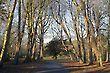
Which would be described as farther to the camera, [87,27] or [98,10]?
[98,10]

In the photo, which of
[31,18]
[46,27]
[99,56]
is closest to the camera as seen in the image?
[99,56]

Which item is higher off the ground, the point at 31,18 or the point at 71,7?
the point at 71,7

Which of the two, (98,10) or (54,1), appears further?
(54,1)

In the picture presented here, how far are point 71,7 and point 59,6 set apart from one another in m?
2.33

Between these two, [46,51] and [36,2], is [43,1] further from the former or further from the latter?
[46,51]

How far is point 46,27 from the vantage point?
3391 centimetres

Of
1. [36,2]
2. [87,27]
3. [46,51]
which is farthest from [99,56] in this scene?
[46,51]

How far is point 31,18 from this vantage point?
2312cm

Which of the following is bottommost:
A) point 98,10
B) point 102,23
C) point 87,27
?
point 87,27

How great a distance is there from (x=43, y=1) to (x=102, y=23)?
1221 centimetres

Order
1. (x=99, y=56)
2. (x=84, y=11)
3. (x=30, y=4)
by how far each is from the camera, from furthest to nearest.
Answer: (x=30, y=4)
(x=84, y=11)
(x=99, y=56)

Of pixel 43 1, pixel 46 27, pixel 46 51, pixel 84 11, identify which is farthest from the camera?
pixel 46 51

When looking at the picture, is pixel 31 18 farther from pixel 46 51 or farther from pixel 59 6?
pixel 46 51

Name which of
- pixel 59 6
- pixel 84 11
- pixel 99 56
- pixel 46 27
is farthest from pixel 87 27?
pixel 46 27
